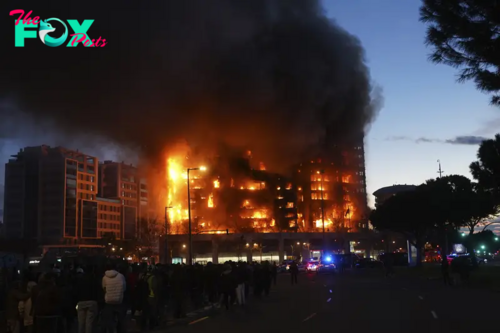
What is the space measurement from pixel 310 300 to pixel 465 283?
12969mm

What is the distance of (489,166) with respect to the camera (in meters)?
31.1

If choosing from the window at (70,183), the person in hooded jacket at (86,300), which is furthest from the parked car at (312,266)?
the window at (70,183)

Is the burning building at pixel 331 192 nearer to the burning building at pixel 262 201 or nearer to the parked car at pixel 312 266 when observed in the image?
the burning building at pixel 262 201

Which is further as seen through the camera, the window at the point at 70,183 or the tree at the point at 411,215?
the window at the point at 70,183

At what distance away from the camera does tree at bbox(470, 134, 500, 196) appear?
98.3 ft

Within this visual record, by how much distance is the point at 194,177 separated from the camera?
119 metres

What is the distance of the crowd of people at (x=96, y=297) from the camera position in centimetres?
1059

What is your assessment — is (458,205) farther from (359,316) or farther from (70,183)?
(70,183)

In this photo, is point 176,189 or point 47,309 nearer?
point 47,309

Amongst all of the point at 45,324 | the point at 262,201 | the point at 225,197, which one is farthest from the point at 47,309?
the point at 262,201

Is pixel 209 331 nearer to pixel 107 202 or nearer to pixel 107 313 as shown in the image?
pixel 107 313

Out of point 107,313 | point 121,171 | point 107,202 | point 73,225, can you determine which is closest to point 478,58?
point 107,313

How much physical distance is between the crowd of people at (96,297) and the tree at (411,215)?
40954mm

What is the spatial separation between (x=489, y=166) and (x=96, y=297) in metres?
25.6
